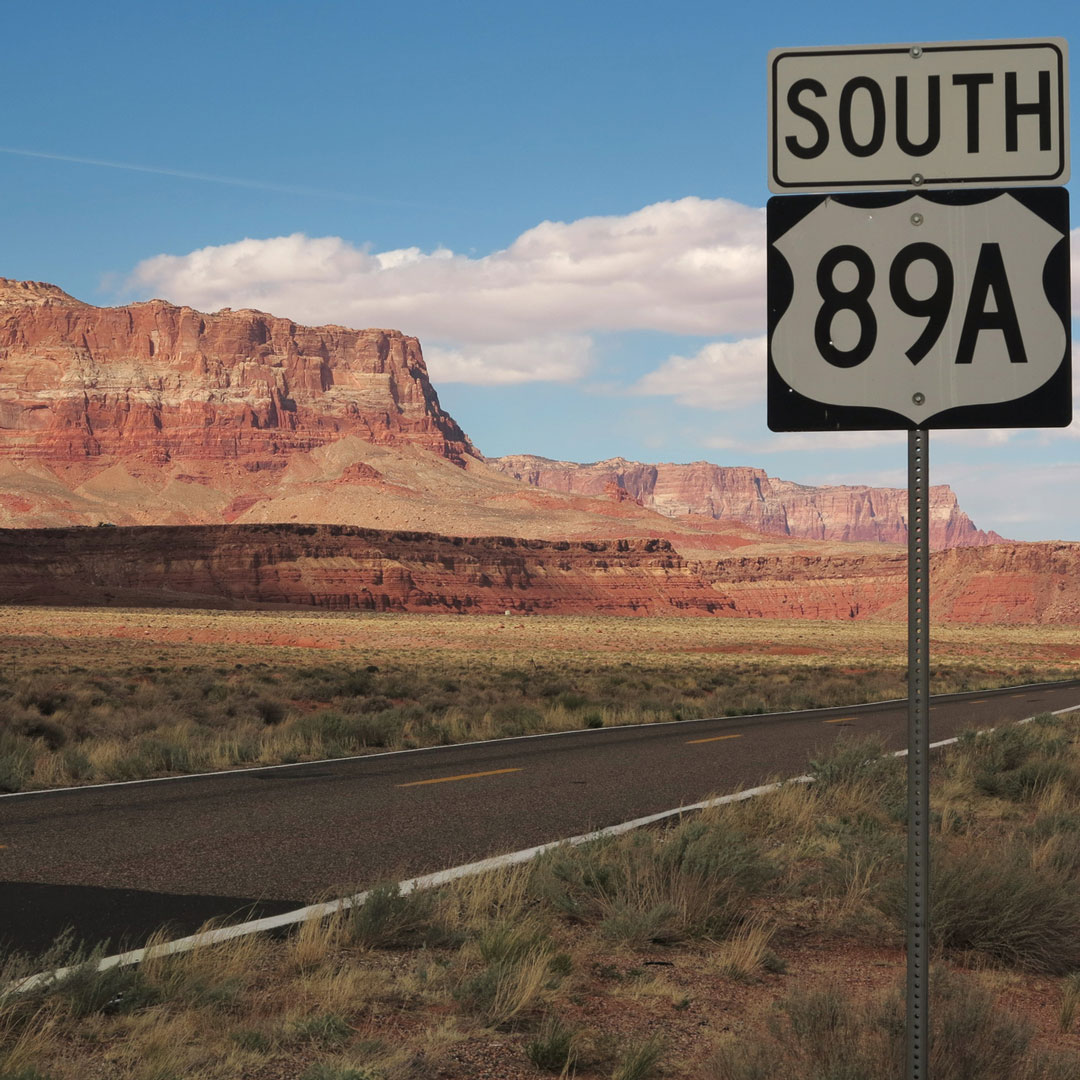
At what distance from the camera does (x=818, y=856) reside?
8641mm

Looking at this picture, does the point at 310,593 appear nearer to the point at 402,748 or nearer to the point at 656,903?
the point at 402,748

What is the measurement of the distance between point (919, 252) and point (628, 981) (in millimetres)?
3811

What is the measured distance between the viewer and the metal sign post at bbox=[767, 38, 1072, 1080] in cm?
331

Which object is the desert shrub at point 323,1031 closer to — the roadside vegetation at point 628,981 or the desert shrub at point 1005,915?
the roadside vegetation at point 628,981

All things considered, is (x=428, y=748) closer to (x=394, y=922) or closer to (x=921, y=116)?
(x=394, y=922)

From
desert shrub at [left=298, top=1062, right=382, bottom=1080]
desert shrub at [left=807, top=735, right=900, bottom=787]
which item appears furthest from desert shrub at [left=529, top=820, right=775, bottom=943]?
desert shrub at [left=807, top=735, right=900, bottom=787]

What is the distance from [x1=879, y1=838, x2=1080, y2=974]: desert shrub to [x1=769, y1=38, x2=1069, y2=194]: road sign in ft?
14.4

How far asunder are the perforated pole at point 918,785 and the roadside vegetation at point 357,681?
11959 mm

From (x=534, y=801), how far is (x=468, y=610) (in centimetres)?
9944

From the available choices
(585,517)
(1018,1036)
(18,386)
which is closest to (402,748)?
(1018,1036)

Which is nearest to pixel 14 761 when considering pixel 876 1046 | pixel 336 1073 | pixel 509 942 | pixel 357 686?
pixel 509 942

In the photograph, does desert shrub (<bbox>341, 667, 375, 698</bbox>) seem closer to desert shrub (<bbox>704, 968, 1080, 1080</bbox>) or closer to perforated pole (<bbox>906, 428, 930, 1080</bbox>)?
desert shrub (<bbox>704, 968, 1080, 1080</bbox>)

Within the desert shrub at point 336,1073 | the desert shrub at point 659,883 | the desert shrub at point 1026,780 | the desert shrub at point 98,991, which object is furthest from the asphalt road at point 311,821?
the desert shrub at point 336,1073

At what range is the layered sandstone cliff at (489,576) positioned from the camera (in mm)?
104250
